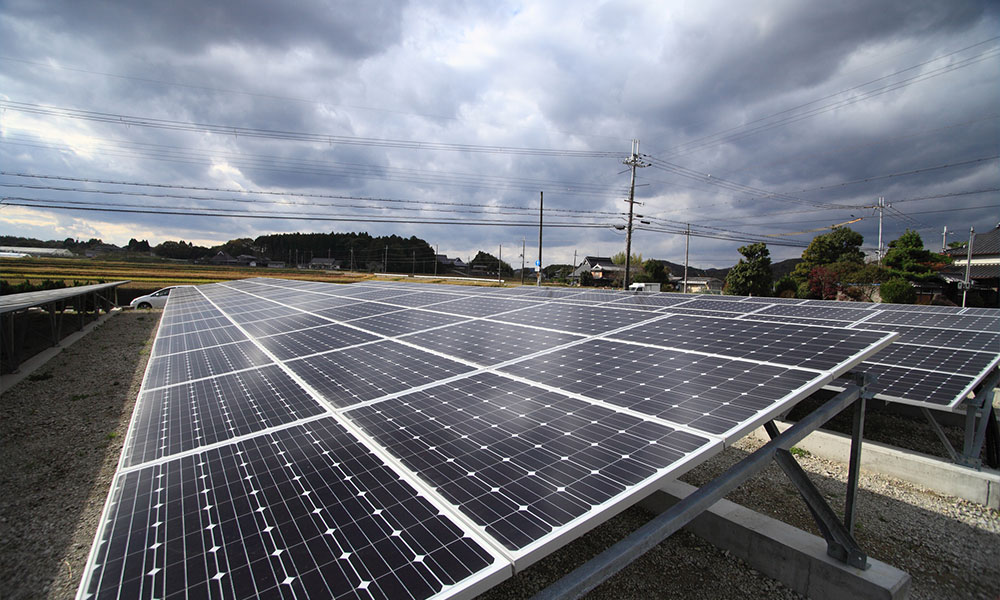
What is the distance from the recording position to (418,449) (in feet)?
12.5

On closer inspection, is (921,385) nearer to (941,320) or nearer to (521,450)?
(941,320)

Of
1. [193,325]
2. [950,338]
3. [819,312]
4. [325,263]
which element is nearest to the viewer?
[950,338]

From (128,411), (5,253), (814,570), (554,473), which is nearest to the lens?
(554,473)

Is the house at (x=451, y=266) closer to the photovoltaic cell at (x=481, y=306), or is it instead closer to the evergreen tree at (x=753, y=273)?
the evergreen tree at (x=753, y=273)

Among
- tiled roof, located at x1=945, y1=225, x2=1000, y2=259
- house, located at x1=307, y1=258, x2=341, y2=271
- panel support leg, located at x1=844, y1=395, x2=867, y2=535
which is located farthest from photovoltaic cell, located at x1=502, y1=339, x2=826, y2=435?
house, located at x1=307, y1=258, x2=341, y2=271

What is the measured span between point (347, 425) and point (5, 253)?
111m

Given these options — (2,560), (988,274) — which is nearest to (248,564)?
(2,560)

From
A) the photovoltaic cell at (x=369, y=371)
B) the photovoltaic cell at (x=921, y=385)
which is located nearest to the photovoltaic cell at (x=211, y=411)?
the photovoltaic cell at (x=369, y=371)

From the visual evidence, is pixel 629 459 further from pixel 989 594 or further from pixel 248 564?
pixel 989 594

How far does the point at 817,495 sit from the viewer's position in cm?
454

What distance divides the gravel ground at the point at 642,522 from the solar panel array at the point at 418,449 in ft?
8.66

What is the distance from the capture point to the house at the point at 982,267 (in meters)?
44.8

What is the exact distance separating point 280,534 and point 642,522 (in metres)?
6.05

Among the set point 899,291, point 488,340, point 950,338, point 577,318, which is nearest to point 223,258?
point 577,318
